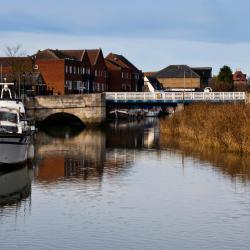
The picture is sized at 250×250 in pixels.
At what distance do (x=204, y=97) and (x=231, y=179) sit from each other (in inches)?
2366

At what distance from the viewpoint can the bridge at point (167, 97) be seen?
326 feet

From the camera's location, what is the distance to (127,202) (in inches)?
1289

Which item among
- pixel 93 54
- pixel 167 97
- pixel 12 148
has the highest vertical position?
pixel 93 54

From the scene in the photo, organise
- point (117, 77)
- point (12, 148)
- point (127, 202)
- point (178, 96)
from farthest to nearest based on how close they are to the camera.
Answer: point (117, 77)
point (178, 96)
point (12, 148)
point (127, 202)

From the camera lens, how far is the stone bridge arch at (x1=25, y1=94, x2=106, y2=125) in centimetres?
9850

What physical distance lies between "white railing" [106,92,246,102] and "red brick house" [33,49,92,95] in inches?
790

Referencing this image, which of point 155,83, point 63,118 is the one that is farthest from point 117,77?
point 63,118

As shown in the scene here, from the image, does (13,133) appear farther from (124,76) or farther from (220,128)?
(124,76)

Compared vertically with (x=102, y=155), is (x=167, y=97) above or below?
above

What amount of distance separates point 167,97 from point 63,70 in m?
24.9

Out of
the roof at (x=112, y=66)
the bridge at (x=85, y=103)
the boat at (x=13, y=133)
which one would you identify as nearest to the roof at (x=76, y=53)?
the roof at (x=112, y=66)

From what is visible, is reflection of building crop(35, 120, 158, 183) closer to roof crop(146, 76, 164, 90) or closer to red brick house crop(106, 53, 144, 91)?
red brick house crop(106, 53, 144, 91)

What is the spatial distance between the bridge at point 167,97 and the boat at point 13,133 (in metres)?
53.6

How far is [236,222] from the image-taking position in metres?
28.6
